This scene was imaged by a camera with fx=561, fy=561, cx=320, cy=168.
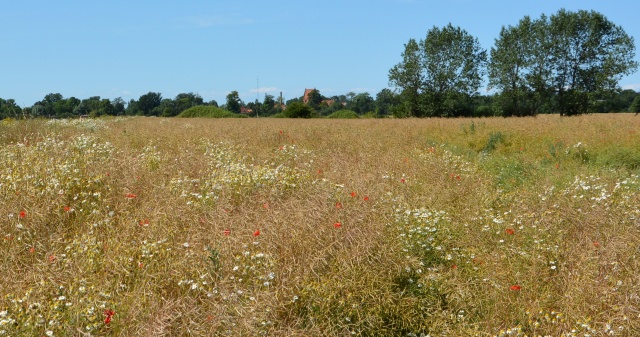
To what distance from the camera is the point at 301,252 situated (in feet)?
16.8

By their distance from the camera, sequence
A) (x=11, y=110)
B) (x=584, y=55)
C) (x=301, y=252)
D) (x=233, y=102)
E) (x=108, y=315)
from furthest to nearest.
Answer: (x=233, y=102)
(x=584, y=55)
(x=11, y=110)
(x=301, y=252)
(x=108, y=315)

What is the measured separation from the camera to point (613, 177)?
27.7 ft

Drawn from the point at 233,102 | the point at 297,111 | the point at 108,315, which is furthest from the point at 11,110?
the point at 233,102

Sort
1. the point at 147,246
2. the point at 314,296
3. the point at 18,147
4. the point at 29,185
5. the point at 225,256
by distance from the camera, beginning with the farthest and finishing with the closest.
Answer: the point at 18,147, the point at 29,185, the point at 147,246, the point at 225,256, the point at 314,296

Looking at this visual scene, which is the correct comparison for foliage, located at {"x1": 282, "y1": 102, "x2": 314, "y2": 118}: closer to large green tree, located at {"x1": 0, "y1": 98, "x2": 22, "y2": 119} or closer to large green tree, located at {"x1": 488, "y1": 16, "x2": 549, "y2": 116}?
large green tree, located at {"x1": 488, "y1": 16, "x2": 549, "y2": 116}

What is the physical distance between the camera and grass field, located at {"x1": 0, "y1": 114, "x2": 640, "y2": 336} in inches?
177

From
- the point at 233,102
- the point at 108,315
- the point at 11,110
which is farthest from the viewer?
the point at 233,102

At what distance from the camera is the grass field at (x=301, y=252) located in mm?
4496

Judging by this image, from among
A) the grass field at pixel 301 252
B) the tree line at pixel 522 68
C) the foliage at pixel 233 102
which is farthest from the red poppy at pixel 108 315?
the foliage at pixel 233 102

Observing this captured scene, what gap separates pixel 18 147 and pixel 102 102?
36308 millimetres

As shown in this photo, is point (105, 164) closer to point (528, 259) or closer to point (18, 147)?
point (18, 147)

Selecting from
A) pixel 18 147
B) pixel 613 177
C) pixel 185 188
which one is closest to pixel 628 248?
pixel 613 177

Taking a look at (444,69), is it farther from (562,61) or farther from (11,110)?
(11,110)

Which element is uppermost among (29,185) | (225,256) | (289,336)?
(29,185)
